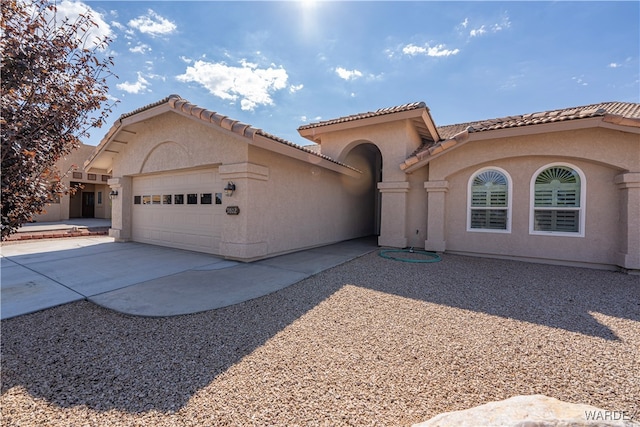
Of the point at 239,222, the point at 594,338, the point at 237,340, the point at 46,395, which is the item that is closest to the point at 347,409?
the point at 237,340

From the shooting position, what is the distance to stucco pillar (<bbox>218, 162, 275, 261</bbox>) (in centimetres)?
779

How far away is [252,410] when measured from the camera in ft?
7.99

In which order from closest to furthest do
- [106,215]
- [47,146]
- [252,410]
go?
[252,410]
[47,146]
[106,215]

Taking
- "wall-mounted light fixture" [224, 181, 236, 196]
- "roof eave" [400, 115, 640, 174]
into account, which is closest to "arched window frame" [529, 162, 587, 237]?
"roof eave" [400, 115, 640, 174]

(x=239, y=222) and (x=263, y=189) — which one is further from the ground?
(x=263, y=189)

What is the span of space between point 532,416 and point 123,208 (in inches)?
557

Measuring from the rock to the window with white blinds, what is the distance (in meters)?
8.08

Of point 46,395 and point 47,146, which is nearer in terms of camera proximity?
point 46,395

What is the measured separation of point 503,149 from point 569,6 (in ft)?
13.1

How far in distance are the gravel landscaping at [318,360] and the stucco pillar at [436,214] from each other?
14.5ft

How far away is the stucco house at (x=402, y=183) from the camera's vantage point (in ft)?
25.3

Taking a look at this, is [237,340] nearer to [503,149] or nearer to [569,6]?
[503,149]

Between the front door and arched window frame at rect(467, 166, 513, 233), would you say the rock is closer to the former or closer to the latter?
arched window frame at rect(467, 166, 513, 233)

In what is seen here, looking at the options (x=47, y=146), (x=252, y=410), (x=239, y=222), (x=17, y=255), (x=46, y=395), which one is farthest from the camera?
(x=17, y=255)
